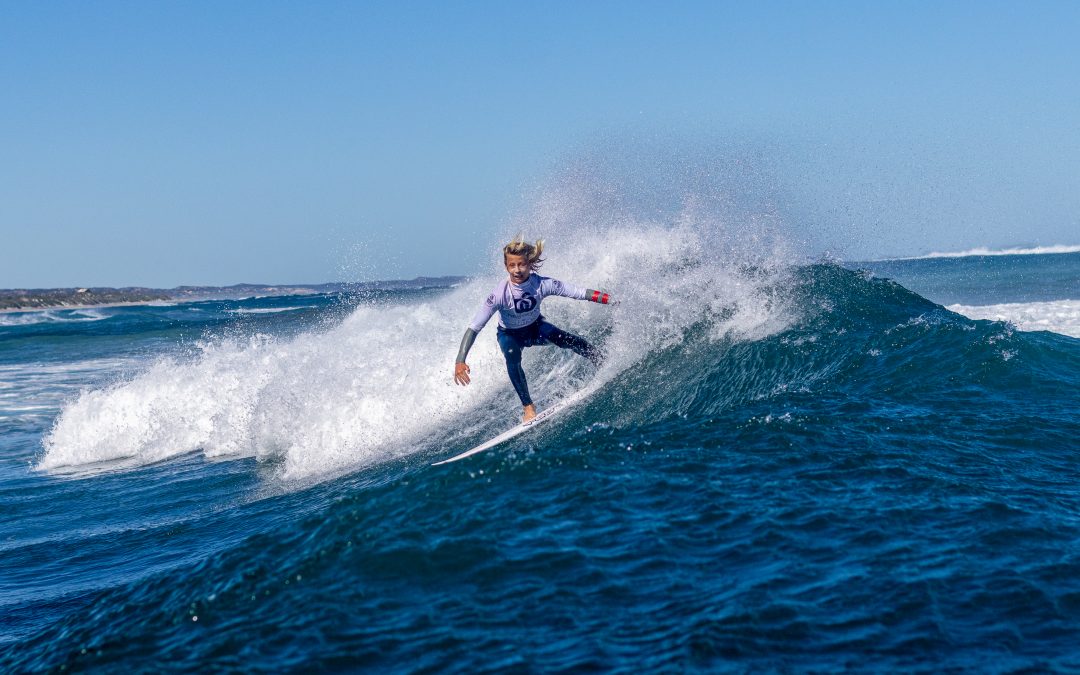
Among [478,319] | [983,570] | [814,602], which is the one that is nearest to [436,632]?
[814,602]

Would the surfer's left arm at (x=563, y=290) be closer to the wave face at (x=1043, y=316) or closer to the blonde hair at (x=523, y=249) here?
the blonde hair at (x=523, y=249)

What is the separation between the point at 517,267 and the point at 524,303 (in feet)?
1.36

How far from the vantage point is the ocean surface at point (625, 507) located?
3941 mm

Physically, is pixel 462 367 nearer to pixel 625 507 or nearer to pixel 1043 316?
pixel 625 507

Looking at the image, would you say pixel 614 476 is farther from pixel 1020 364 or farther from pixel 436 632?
pixel 1020 364

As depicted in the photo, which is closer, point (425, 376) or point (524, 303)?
point (524, 303)

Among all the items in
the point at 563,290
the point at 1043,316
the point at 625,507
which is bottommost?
the point at 625,507

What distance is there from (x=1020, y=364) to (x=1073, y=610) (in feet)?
17.9

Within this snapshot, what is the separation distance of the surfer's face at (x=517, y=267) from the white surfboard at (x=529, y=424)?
1.40 metres

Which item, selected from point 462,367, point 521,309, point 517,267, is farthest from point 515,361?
point 517,267

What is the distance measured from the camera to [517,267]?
7910mm

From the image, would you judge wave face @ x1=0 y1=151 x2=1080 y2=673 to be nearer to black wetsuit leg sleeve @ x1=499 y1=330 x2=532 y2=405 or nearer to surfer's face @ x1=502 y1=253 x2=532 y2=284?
black wetsuit leg sleeve @ x1=499 y1=330 x2=532 y2=405

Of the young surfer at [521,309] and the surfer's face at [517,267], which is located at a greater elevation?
the surfer's face at [517,267]

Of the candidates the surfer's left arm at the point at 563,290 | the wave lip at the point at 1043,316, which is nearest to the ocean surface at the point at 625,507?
the surfer's left arm at the point at 563,290
